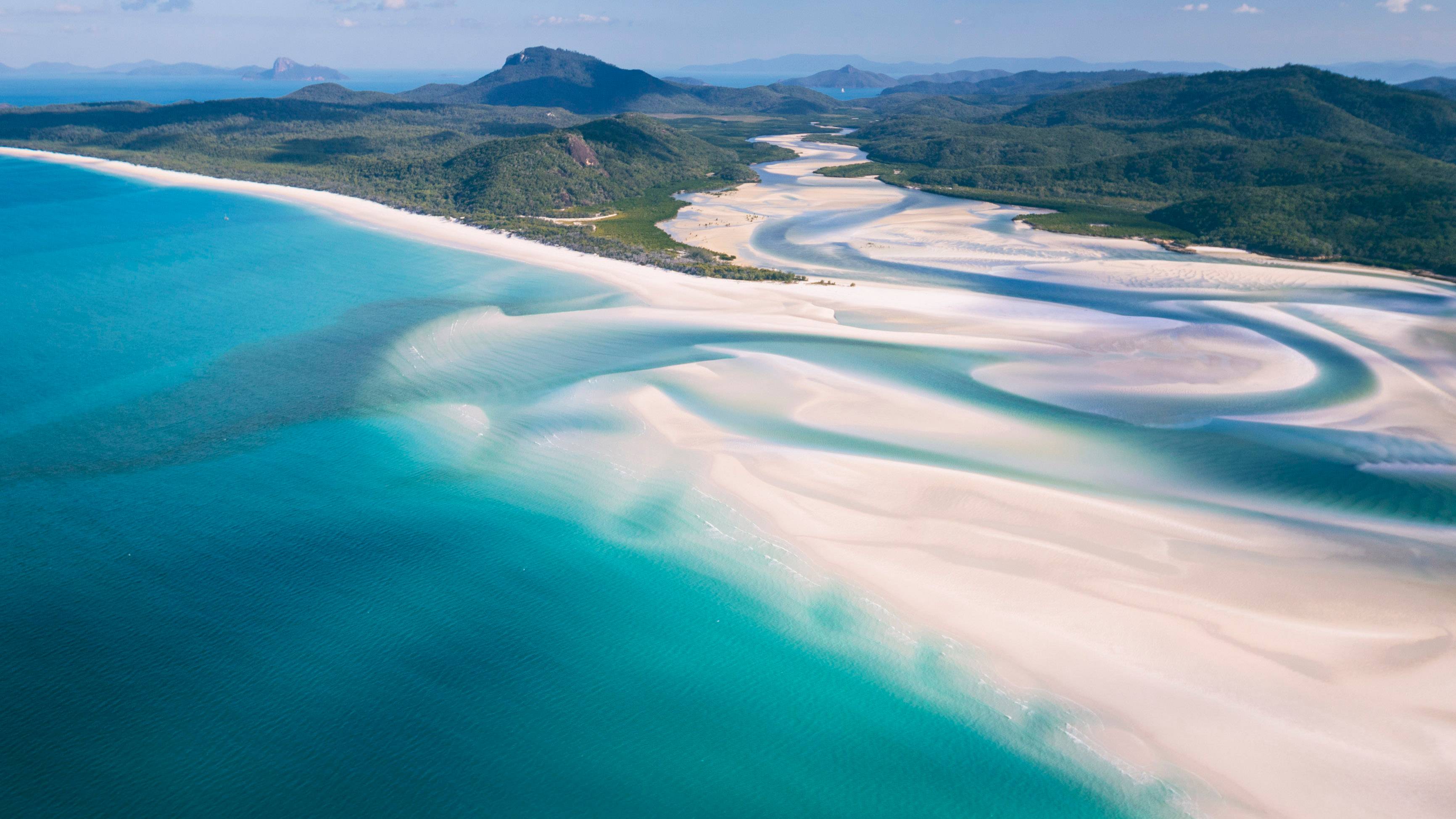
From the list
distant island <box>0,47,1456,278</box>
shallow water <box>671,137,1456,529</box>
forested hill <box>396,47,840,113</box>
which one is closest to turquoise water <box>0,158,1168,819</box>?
shallow water <box>671,137,1456,529</box>

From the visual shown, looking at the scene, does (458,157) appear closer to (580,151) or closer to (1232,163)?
(580,151)

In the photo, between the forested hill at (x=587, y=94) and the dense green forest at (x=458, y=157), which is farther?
the forested hill at (x=587, y=94)

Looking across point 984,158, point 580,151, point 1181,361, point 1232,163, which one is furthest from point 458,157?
point 1232,163

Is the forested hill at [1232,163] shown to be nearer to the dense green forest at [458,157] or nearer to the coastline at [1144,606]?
the dense green forest at [458,157]

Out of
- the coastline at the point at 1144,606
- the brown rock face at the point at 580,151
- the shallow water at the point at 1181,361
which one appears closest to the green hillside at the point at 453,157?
the brown rock face at the point at 580,151

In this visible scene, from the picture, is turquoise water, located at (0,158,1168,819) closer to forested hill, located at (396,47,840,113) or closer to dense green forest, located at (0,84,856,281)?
dense green forest, located at (0,84,856,281)

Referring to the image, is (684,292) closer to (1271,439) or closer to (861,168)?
(1271,439)

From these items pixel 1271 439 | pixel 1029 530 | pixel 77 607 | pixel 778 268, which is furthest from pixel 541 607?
pixel 778 268
